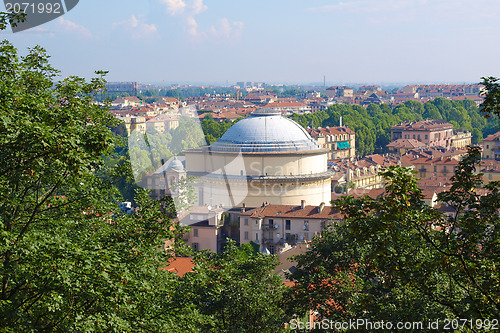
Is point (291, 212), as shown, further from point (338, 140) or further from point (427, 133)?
point (427, 133)

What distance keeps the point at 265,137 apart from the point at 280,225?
575cm

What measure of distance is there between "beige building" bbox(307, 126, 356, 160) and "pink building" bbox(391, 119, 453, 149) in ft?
29.6

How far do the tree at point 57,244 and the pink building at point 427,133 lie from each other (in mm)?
81765

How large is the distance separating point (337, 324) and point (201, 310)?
2929 millimetres

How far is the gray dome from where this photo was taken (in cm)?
3828

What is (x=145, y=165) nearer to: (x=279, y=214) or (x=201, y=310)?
(x=279, y=214)

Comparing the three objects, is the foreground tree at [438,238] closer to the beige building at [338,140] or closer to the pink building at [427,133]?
the beige building at [338,140]

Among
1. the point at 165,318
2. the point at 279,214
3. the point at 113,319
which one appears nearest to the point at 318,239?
the point at 165,318

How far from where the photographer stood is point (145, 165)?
172 feet

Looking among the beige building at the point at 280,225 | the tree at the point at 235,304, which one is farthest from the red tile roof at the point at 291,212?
the tree at the point at 235,304

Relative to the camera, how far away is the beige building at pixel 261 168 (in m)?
37.5

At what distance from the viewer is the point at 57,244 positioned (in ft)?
28.7

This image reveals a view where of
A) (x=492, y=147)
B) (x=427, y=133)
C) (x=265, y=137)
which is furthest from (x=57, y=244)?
(x=427, y=133)

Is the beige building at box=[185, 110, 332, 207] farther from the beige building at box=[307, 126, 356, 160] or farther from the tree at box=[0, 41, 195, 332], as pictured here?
the beige building at box=[307, 126, 356, 160]
